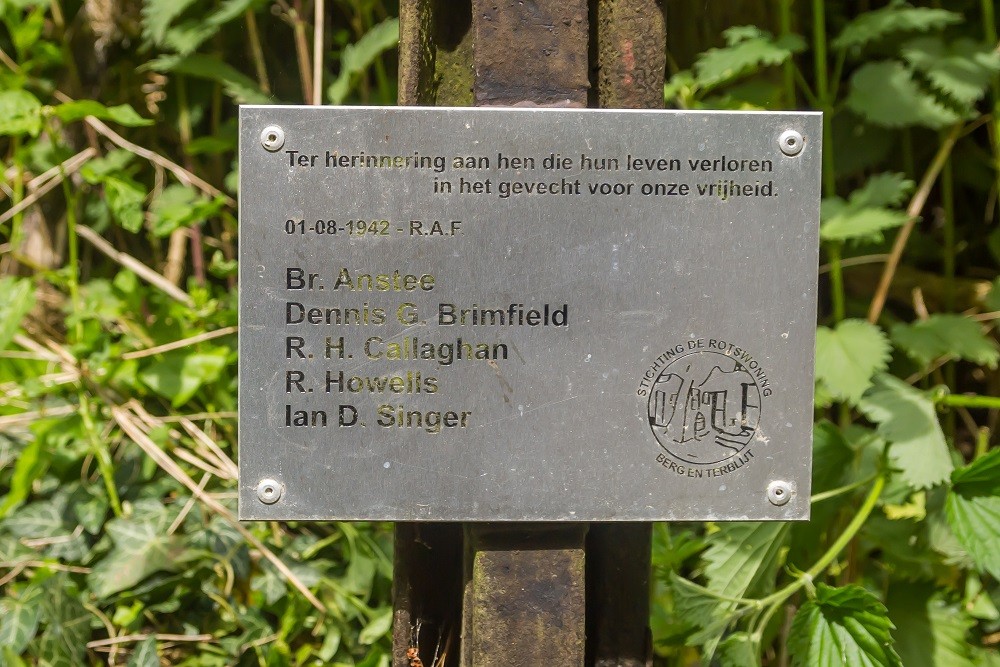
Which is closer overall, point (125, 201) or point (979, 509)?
point (979, 509)

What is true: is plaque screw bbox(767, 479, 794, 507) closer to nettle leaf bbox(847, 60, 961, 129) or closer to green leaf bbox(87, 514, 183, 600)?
nettle leaf bbox(847, 60, 961, 129)

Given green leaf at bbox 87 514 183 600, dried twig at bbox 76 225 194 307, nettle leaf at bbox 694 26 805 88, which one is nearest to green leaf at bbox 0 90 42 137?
dried twig at bbox 76 225 194 307

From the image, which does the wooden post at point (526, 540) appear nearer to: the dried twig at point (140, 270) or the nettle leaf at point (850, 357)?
the nettle leaf at point (850, 357)

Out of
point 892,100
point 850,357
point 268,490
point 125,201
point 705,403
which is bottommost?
point 268,490

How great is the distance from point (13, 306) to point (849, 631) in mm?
1358

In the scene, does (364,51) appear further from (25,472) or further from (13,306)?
(25,472)

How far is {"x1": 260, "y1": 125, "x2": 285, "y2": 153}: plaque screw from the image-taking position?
92 centimetres

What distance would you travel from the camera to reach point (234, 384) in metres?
1.75

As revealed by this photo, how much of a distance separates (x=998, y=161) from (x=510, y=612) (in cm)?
133

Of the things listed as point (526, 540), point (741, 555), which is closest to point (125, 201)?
point (526, 540)

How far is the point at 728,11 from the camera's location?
166cm

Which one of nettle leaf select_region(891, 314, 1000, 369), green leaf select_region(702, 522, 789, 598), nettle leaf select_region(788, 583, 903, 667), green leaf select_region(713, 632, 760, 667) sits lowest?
green leaf select_region(713, 632, 760, 667)

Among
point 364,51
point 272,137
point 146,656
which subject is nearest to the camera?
point 272,137

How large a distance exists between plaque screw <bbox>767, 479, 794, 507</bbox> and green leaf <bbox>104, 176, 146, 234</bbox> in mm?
1092
